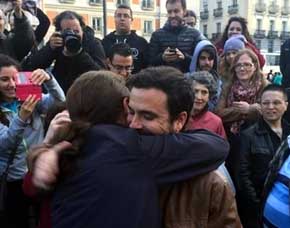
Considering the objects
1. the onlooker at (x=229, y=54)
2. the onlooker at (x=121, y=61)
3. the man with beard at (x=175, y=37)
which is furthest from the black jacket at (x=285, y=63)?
the onlooker at (x=121, y=61)

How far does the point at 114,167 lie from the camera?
1376 mm

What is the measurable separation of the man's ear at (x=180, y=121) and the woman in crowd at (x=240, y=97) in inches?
87.3

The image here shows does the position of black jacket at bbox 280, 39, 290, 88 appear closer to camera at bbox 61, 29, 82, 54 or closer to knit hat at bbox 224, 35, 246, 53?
knit hat at bbox 224, 35, 246, 53

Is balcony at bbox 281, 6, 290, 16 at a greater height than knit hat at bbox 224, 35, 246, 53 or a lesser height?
greater

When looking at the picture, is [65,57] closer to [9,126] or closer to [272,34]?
[9,126]

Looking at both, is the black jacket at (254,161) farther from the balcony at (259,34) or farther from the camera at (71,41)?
the balcony at (259,34)

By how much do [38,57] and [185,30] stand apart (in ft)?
5.47

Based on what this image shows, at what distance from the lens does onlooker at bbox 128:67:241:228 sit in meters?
1.46

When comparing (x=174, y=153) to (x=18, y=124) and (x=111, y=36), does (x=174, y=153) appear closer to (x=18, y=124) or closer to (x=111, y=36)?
(x=18, y=124)

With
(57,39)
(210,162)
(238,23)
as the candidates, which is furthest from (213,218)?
(238,23)

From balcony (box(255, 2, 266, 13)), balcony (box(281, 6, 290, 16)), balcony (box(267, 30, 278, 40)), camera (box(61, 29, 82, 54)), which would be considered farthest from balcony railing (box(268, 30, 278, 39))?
camera (box(61, 29, 82, 54))

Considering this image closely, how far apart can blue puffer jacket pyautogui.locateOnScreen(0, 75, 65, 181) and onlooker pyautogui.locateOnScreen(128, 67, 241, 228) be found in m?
1.30

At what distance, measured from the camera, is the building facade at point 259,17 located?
Result: 200ft

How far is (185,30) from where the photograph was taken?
4742mm
